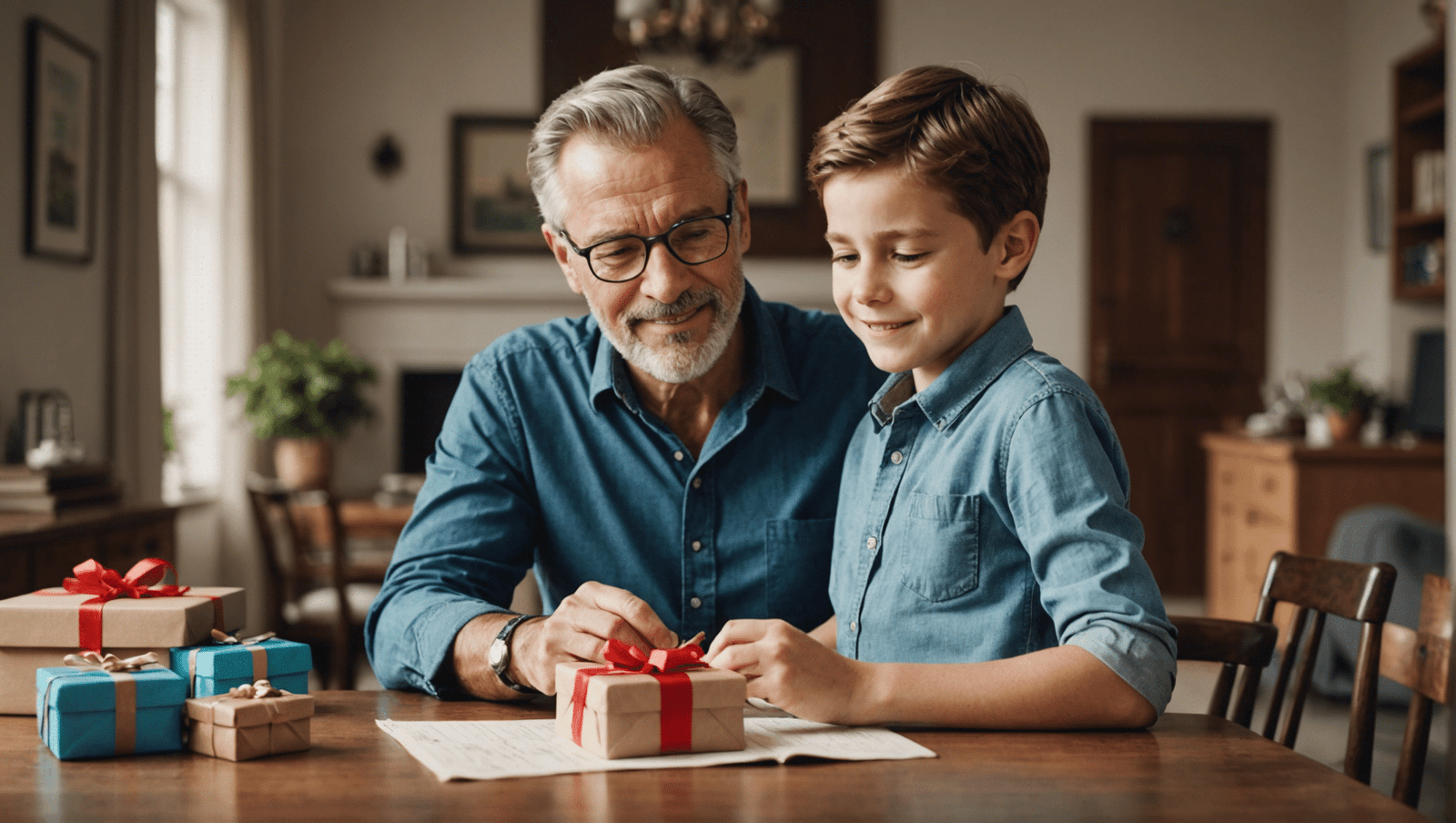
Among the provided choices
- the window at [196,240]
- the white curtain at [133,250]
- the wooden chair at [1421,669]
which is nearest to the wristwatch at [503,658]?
the wooden chair at [1421,669]

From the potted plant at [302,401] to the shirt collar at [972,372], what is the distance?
3.86 metres

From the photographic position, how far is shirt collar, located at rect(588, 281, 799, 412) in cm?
152

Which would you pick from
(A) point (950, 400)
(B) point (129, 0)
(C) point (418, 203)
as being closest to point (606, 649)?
(A) point (950, 400)

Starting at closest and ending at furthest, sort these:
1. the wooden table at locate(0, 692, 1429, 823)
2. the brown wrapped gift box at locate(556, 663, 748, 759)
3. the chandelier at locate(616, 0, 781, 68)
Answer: the wooden table at locate(0, 692, 1429, 823) < the brown wrapped gift box at locate(556, 663, 748, 759) < the chandelier at locate(616, 0, 781, 68)

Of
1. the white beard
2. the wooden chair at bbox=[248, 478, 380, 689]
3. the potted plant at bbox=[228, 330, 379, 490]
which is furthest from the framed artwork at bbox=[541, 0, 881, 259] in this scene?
the white beard

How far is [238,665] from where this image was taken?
0.95m

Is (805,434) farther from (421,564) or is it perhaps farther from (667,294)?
(421,564)

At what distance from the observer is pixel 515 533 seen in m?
1.46

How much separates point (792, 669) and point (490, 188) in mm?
5473

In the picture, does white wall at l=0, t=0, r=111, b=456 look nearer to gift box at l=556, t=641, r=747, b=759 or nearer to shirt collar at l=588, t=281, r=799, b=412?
shirt collar at l=588, t=281, r=799, b=412

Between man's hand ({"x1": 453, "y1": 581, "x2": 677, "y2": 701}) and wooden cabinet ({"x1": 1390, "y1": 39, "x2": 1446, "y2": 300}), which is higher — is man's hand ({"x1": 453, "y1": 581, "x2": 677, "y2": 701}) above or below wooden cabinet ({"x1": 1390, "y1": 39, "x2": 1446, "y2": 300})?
below

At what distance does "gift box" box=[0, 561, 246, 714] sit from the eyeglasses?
22.9 inches

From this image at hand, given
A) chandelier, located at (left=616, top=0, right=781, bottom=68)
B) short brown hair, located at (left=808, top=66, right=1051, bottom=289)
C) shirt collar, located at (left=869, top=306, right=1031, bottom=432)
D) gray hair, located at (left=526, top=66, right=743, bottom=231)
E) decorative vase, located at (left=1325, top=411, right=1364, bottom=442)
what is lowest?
→ decorative vase, located at (left=1325, top=411, right=1364, bottom=442)

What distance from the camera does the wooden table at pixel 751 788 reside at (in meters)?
0.77
